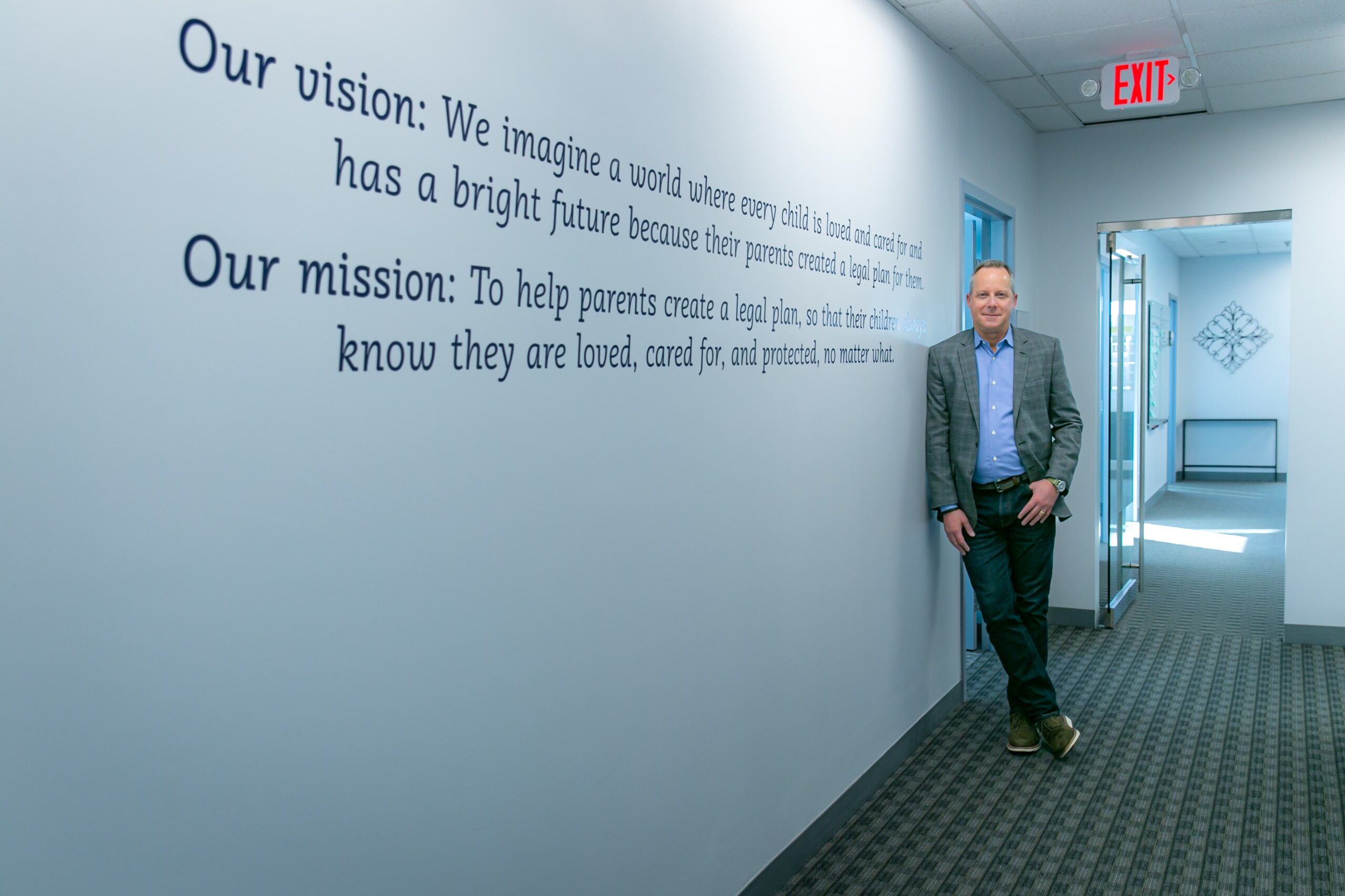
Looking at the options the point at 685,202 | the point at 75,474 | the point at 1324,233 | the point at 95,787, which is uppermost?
the point at 1324,233

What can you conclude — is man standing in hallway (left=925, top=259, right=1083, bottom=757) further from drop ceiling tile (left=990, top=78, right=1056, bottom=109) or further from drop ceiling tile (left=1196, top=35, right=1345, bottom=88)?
drop ceiling tile (left=1196, top=35, right=1345, bottom=88)

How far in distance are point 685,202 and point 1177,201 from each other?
4.03 meters

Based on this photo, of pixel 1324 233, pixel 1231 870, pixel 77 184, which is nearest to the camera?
pixel 77 184

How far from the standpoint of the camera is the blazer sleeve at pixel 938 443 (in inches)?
152

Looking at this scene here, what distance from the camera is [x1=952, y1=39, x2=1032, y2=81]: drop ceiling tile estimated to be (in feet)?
13.7

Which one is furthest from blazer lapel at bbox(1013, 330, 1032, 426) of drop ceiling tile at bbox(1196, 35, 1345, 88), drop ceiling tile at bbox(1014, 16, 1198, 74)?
drop ceiling tile at bbox(1196, 35, 1345, 88)

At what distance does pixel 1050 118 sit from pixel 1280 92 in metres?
0.99

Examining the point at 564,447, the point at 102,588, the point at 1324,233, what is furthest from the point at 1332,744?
the point at 102,588

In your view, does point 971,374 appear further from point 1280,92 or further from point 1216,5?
point 1280,92

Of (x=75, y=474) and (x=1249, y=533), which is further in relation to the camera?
(x=1249, y=533)

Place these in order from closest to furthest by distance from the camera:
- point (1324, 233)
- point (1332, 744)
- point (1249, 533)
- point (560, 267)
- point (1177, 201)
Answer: point (560, 267)
point (1332, 744)
point (1324, 233)
point (1177, 201)
point (1249, 533)

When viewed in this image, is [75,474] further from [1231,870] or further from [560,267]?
[1231,870]

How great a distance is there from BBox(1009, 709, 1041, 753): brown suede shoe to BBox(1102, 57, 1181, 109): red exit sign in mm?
2398

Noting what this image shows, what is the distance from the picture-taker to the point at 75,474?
123 cm
